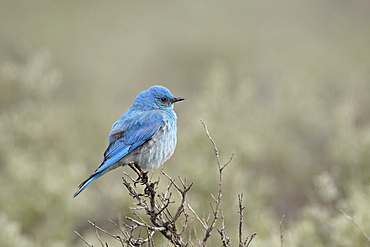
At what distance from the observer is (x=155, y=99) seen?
218 inches

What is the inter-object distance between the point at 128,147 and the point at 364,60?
19655mm

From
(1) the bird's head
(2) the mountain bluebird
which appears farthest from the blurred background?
(1) the bird's head

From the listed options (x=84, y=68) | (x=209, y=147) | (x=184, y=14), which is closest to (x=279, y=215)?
(x=209, y=147)

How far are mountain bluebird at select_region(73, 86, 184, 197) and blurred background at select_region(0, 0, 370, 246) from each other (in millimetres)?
710

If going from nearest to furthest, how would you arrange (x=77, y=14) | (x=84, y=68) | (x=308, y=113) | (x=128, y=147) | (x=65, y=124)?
(x=128, y=147) → (x=308, y=113) → (x=65, y=124) → (x=84, y=68) → (x=77, y=14)

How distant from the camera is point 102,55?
2350cm

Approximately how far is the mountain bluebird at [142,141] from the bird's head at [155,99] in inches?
4.1

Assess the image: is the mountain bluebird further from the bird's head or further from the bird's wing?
the bird's head

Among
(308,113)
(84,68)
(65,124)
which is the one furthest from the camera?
(84,68)

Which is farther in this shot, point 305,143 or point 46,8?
point 46,8

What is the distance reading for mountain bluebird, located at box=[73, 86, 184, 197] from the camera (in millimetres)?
4992

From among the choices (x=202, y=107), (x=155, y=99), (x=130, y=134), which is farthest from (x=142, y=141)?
(x=202, y=107)

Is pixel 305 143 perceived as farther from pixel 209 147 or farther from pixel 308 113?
pixel 209 147

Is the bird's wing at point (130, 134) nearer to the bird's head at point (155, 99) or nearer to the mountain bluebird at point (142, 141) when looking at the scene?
the mountain bluebird at point (142, 141)
